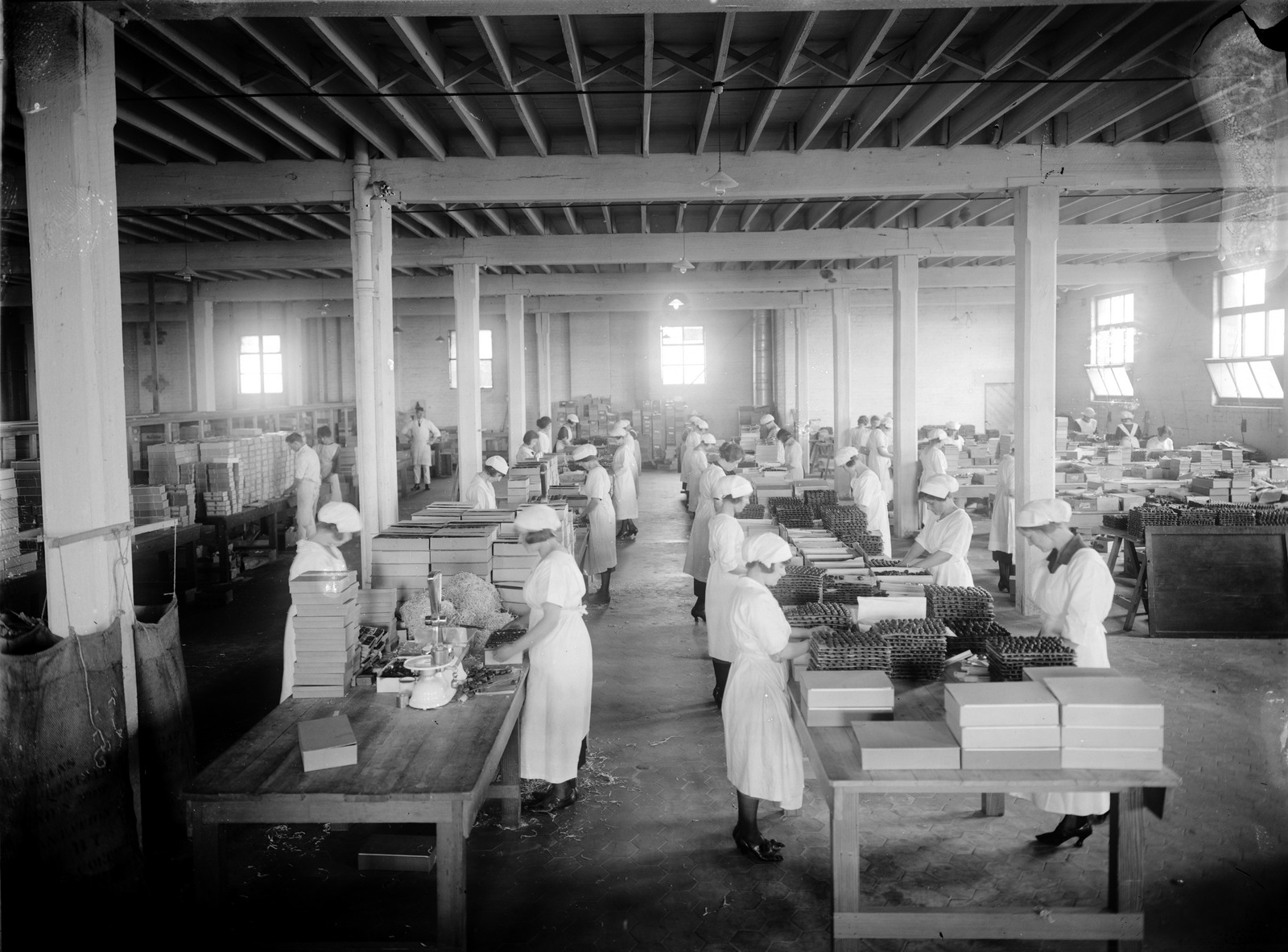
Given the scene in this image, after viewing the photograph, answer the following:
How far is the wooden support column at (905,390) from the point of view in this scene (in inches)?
572

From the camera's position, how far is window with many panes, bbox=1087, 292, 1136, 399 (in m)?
22.2

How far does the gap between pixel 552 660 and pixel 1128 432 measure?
17849 millimetres

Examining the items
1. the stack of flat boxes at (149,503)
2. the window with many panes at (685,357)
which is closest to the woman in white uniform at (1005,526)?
the stack of flat boxes at (149,503)

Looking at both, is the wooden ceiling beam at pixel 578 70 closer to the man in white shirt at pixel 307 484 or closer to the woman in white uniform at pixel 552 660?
the woman in white uniform at pixel 552 660

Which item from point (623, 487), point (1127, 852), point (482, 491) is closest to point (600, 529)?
point (482, 491)

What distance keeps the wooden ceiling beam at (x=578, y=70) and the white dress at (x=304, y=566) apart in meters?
3.70

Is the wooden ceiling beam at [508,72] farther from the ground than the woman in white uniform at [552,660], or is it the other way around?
the wooden ceiling beam at [508,72]

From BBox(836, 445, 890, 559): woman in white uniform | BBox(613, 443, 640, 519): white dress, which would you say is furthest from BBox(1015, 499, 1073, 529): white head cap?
BBox(613, 443, 640, 519): white dress

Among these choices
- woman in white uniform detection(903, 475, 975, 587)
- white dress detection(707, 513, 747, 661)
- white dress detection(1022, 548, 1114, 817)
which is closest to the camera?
white dress detection(1022, 548, 1114, 817)

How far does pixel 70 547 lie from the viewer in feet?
15.0

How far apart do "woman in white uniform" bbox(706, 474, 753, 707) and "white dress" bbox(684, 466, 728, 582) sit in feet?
8.37

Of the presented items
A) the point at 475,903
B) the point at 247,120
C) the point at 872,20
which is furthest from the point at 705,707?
the point at 247,120

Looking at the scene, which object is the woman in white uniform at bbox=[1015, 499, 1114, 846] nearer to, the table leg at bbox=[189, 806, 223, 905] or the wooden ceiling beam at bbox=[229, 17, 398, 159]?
the table leg at bbox=[189, 806, 223, 905]

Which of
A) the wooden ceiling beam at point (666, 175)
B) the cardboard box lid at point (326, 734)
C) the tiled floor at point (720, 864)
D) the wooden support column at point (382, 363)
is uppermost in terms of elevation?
the wooden ceiling beam at point (666, 175)
